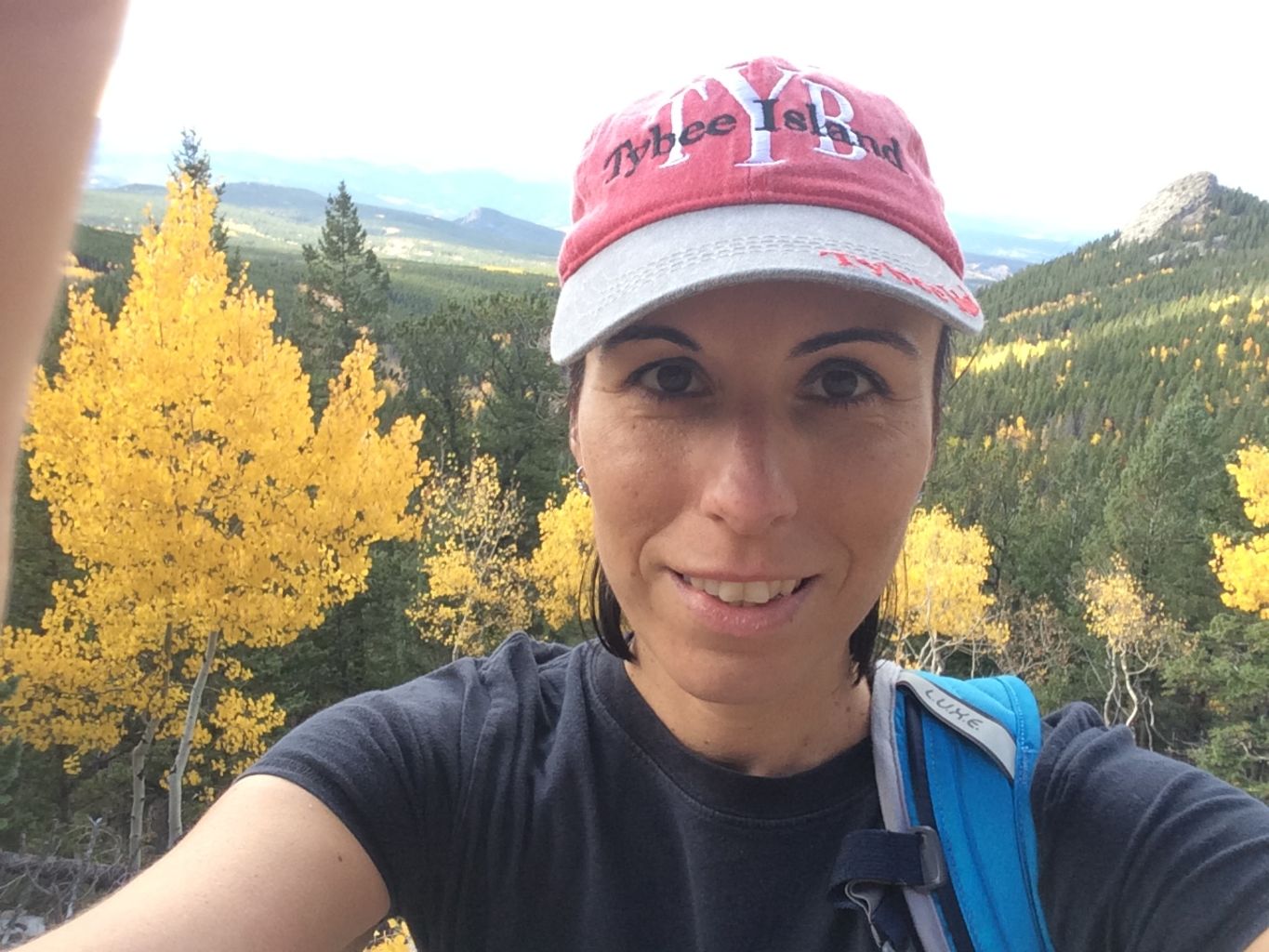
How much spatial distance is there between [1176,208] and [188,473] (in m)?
148

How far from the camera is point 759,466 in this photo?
3.83 feet

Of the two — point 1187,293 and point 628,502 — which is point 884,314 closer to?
point 628,502

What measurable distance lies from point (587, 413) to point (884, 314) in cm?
50

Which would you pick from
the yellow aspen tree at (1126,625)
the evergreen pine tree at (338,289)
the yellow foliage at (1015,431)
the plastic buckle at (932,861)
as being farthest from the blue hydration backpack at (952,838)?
the yellow foliage at (1015,431)

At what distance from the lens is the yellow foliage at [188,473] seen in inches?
287

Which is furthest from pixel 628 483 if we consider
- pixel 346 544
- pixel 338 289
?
pixel 338 289

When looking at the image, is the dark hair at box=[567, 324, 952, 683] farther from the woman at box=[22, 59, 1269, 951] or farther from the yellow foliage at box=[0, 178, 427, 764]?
the yellow foliage at box=[0, 178, 427, 764]

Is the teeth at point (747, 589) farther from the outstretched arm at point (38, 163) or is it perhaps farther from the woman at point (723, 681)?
the outstretched arm at point (38, 163)

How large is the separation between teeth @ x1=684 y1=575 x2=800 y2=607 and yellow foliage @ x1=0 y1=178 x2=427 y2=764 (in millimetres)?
7159

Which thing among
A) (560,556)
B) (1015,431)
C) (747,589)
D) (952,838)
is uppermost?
(1015,431)

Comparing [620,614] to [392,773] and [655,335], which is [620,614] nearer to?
[392,773]

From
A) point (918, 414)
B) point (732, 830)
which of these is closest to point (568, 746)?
point (732, 830)

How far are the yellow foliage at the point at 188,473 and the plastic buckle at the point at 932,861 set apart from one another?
24.6 feet

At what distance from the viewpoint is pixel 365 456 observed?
30.9ft
